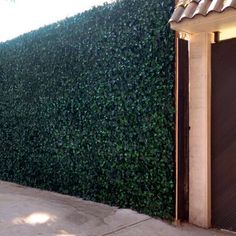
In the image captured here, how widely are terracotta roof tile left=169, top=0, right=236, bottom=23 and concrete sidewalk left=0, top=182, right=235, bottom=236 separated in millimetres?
2881

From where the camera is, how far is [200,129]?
5.61m

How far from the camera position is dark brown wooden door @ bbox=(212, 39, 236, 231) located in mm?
5391

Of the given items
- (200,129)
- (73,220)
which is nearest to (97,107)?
(73,220)

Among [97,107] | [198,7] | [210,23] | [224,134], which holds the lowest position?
[224,134]

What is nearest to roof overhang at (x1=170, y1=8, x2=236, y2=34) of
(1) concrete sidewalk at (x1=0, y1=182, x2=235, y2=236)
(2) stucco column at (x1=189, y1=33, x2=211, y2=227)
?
(2) stucco column at (x1=189, y1=33, x2=211, y2=227)

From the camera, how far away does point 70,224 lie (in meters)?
5.88

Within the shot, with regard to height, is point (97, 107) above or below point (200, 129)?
above

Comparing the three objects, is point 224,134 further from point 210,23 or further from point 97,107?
point 97,107

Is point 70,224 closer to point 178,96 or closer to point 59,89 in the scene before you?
point 178,96

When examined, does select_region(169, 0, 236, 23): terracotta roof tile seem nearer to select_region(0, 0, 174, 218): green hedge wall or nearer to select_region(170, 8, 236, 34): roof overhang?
select_region(170, 8, 236, 34): roof overhang

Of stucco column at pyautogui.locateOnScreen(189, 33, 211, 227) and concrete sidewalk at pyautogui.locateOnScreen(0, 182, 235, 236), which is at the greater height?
stucco column at pyautogui.locateOnScreen(189, 33, 211, 227)

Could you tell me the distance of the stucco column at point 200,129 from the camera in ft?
18.2

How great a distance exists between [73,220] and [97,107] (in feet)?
6.79

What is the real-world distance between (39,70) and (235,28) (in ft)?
15.0
